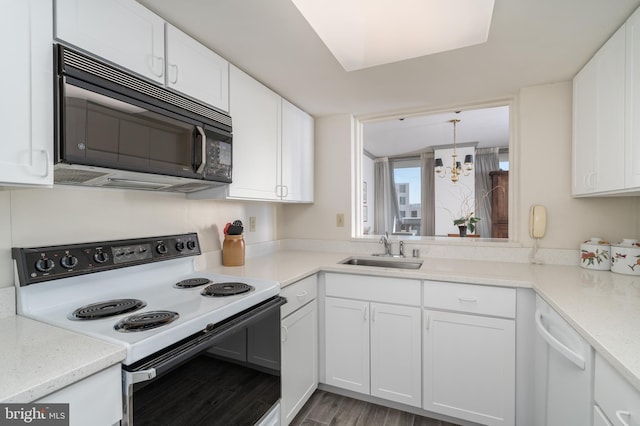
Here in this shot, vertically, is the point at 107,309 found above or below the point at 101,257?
below

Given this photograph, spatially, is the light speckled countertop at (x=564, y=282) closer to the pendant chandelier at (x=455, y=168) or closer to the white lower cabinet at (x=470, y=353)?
the white lower cabinet at (x=470, y=353)

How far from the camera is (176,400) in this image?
92cm

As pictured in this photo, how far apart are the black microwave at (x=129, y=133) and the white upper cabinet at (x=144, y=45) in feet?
0.16

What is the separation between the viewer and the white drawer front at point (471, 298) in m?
1.56

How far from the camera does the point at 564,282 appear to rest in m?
1.51

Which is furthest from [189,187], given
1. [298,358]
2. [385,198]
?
[385,198]

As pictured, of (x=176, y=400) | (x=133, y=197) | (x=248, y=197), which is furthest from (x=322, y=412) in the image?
(x=133, y=197)

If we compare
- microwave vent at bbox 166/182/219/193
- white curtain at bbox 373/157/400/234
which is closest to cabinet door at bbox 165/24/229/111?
microwave vent at bbox 166/182/219/193

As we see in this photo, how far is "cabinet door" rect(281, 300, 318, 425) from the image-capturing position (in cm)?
159

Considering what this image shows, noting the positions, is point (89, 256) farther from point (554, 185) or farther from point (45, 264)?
point (554, 185)

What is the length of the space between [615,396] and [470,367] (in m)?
0.89

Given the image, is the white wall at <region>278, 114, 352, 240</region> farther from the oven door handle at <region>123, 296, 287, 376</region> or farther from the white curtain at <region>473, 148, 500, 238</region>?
the white curtain at <region>473, 148, 500, 238</region>

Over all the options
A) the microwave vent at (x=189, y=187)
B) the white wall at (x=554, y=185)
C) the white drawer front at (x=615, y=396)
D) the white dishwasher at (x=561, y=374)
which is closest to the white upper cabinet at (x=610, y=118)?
the white wall at (x=554, y=185)

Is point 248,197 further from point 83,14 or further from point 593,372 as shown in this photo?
point 593,372
